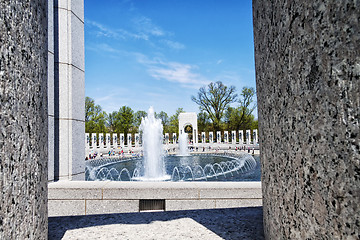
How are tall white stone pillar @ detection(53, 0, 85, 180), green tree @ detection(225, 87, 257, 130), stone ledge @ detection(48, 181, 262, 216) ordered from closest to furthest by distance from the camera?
stone ledge @ detection(48, 181, 262, 216) → tall white stone pillar @ detection(53, 0, 85, 180) → green tree @ detection(225, 87, 257, 130)

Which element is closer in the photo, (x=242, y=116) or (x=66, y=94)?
(x=66, y=94)

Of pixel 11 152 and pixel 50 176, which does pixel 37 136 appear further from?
pixel 50 176

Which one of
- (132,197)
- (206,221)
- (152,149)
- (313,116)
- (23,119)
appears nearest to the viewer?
(313,116)

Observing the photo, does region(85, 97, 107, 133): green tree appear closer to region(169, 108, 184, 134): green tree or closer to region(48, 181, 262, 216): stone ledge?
region(169, 108, 184, 134): green tree

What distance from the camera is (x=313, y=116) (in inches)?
44.4

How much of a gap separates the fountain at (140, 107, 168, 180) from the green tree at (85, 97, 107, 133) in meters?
39.0

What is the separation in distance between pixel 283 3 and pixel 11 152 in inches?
67.1

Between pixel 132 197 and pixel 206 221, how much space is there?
7.74 feet

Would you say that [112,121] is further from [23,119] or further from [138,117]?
[23,119]

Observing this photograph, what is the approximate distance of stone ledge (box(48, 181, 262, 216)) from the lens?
14.7 feet

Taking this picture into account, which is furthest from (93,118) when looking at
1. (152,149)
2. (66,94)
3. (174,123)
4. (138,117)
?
(66,94)

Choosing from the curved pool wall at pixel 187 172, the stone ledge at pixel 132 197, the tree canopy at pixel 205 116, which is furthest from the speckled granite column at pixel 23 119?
the tree canopy at pixel 205 116

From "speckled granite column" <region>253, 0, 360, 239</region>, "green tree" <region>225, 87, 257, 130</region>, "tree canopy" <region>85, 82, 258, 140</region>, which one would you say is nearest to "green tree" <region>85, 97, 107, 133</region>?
"tree canopy" <region>85, 82, 258, 140</region>

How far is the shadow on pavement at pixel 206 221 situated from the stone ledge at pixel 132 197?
161 centimetres
